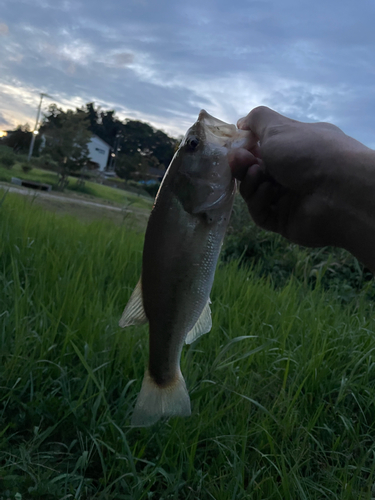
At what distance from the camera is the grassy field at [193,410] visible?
5.81 ft

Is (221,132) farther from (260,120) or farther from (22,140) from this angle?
(22,140)

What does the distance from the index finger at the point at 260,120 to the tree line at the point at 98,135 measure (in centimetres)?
695

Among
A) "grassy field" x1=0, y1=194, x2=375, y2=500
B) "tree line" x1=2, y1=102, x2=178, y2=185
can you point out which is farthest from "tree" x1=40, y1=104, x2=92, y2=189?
"grassy field" x1=0, y1=194, x2=375, y2=500

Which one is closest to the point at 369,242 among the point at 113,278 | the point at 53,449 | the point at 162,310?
the point at 162,310

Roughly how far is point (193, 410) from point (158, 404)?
67 cm

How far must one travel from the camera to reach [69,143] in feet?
73.5

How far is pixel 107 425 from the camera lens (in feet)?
6.48

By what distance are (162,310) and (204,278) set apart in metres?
0.19

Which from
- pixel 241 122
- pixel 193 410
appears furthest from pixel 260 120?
pixel 193 410

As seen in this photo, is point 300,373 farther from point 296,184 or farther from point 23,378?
point 23,378

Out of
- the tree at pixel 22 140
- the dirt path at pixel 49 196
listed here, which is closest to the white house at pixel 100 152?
the tree at pixel 22 140

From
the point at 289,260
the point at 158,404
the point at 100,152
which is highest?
the point at 100,152

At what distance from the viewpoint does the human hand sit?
1.46 m

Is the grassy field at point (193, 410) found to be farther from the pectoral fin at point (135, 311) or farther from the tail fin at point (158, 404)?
the pectoral fin at point (135, 311)
